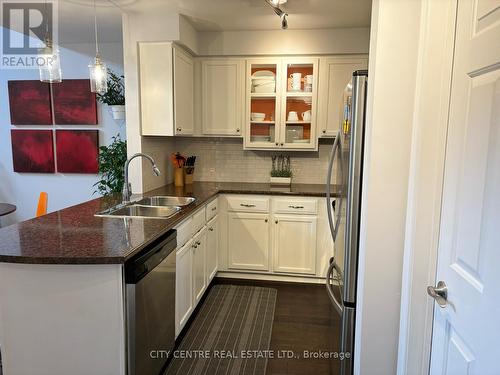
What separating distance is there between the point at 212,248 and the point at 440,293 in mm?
2271

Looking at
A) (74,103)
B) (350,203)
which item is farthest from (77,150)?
(350,203)

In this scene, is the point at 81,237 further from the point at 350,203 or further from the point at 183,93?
the point at 183,93

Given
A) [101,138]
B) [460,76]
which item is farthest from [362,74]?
[101,138]

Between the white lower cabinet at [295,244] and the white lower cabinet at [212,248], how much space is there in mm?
587

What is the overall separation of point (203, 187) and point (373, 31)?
2.39 m

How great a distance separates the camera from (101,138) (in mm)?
3945

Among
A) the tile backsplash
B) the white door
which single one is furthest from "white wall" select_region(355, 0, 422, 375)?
the tile backsplash

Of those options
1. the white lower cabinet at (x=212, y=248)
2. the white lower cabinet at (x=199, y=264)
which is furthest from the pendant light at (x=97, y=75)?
the white lower cabinet at (x=212, y=248)

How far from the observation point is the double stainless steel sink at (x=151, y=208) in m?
2.40

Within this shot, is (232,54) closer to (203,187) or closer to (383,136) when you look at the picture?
(203,187)

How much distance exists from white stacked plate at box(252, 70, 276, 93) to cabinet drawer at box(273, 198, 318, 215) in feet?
3.89

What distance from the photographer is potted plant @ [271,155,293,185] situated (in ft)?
12.5

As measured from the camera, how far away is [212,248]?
3258 mm

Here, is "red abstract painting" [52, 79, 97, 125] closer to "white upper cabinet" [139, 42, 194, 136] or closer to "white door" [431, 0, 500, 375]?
"white upper cabinet" [139, 42, 194, 136]
